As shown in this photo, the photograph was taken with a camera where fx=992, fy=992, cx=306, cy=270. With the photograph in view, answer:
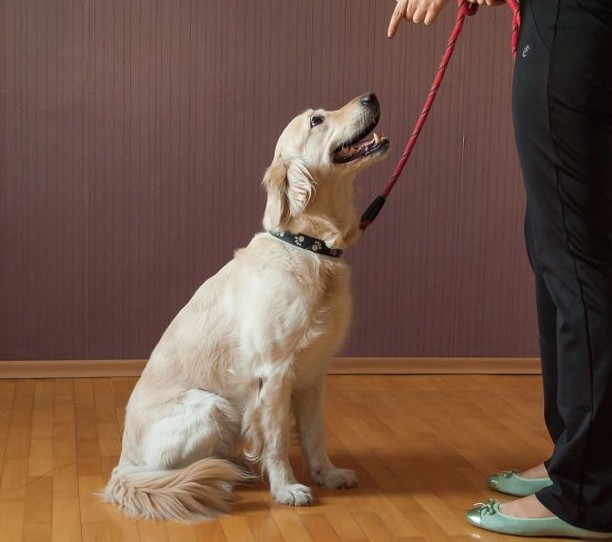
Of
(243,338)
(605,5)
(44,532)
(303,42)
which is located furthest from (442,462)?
(303,42)

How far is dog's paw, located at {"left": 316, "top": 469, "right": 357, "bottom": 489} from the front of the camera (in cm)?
237

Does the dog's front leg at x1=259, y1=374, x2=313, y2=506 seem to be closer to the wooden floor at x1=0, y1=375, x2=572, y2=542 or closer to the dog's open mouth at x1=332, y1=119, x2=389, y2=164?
the wooden floor at x1=0, y1=375, x2=572, y2=542

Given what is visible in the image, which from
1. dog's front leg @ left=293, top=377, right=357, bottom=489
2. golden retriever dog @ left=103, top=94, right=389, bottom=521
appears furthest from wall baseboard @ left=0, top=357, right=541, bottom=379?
golden retriever dog @ left=103, top=94, right=389, bottom=521

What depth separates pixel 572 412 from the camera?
6.26 ft

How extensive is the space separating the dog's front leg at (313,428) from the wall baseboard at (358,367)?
101 centimetres

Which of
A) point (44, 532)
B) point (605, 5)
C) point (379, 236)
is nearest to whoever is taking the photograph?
point (605, 5)

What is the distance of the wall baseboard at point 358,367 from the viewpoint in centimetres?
342

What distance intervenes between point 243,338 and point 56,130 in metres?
1.43

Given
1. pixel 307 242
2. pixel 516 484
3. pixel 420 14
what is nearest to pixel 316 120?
pixel 307 242

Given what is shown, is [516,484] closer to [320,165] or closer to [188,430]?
[188,430]

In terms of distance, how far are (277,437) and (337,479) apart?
0.68 feet

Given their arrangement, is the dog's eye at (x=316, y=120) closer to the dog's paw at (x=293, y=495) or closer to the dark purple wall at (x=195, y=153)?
the dog's paw at (x=293, y=495)

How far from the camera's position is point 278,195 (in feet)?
7.54

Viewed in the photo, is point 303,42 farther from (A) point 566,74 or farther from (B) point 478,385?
(A) point 566,74
